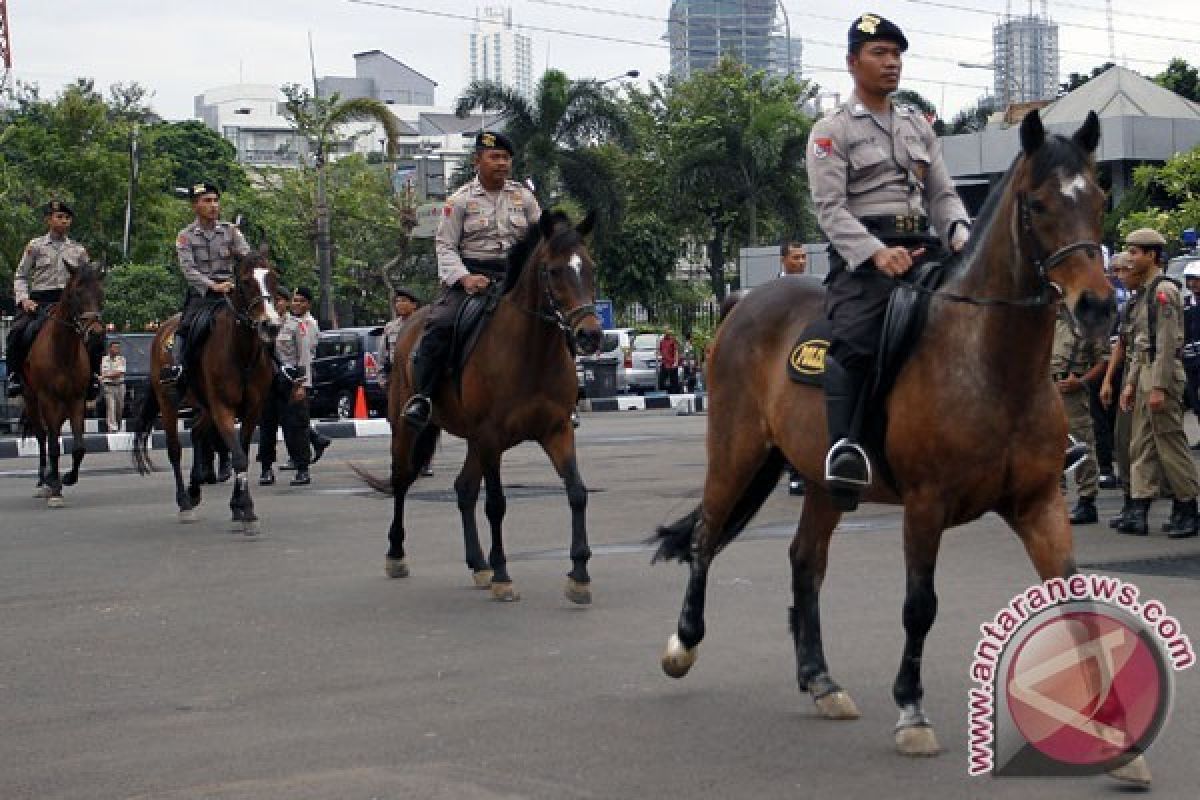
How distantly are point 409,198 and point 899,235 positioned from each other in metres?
62.2

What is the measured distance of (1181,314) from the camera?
1301cm

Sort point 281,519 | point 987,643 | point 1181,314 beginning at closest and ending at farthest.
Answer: point 987,643 → point 1181,314 → point 281,519

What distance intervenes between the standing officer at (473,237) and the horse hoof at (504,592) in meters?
1.65

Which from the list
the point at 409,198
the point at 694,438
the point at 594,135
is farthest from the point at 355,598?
the point at 409,198

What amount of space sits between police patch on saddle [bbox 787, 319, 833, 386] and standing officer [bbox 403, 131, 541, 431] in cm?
422

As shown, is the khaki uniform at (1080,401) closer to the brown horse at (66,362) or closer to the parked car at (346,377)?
the brown horse at (66,362)

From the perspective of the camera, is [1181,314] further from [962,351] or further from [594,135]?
[594,135]

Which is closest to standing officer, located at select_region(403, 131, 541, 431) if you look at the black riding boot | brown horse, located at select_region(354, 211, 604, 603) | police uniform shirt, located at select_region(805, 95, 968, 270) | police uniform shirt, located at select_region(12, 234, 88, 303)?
brown horse, located at select_region(354, 211, 604, 603)

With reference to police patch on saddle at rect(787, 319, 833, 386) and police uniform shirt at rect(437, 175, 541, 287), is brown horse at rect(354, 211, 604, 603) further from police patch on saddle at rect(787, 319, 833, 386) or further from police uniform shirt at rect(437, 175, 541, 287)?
police patch on saddle at rect(787, 319, 833, 386)

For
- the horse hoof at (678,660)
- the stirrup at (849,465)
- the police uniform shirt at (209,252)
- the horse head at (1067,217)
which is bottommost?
the horse hoof at (678,660)

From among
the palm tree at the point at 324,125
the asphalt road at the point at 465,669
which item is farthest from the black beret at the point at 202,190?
the palm tree at the point at 324,125

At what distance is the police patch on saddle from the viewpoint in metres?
7.56

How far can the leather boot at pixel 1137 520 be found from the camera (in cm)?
1311

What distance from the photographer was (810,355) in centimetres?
764
